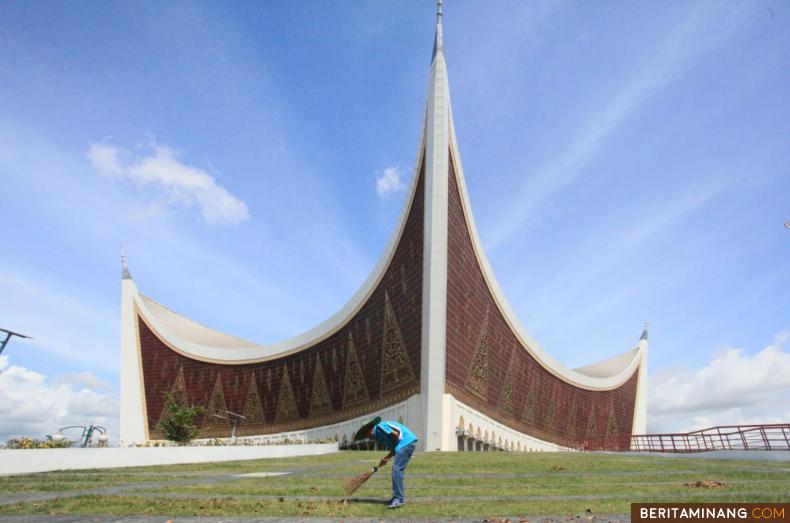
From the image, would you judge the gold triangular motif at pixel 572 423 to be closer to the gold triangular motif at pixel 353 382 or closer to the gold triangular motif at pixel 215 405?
the gold triangular motif at pixel 353 382

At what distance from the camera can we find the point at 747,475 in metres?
9.10

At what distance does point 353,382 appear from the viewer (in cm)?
3053

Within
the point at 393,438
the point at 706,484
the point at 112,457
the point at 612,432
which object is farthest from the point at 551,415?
the point at 393,438

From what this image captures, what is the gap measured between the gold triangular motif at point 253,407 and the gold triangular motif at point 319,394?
4.34 metres

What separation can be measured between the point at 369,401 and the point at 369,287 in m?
5.06

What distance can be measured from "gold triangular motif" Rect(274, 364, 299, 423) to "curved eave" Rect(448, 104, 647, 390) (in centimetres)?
1245

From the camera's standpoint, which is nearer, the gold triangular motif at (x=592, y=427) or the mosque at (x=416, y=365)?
the mosque at (x=416, y=365)

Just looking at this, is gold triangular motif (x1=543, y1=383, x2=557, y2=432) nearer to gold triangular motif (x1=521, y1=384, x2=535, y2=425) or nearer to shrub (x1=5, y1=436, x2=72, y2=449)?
gold triangular motif (x1=521, y1=384, x2=535, y2=425)

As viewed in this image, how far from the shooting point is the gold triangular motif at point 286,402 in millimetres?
35469

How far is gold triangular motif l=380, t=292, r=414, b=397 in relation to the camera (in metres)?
25.7

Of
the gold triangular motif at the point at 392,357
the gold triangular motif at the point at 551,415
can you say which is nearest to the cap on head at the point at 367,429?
the gold triangular motif at the point at 392,357

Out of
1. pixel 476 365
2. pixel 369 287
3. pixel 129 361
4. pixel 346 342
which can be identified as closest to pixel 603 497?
pixel 476 365

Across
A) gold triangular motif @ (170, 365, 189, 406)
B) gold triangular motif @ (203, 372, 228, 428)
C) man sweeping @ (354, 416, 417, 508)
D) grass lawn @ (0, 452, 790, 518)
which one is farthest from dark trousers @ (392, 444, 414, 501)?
gold triangular motif @ (170, 365, 189, 406)

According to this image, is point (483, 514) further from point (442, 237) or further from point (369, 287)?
point (369, 287)
